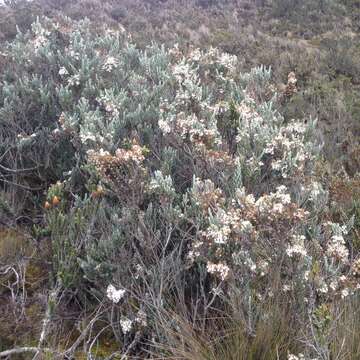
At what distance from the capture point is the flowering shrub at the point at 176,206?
2.63m

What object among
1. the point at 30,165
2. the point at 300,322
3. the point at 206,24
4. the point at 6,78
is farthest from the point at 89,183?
the point at 206,24

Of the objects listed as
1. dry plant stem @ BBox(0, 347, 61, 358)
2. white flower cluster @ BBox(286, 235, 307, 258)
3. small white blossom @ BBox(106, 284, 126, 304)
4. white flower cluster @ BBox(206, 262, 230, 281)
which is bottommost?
dry plant stem @ BBox(0, 347, 61, 358)

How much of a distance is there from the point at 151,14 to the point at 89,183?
1270 cm

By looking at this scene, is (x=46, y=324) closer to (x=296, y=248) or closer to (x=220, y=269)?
(x=220, y=269)

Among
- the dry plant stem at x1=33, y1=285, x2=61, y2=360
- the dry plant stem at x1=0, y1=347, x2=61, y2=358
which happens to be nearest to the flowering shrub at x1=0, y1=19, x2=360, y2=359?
the dry plant stem at x1=33, y1=285, x2=61, y2=360

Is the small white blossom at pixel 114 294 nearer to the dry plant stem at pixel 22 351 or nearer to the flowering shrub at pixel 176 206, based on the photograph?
the flowering shrub at pixel 176 206

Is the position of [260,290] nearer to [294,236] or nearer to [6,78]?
[294,236]

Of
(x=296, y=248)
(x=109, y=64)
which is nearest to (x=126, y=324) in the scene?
(x=296, y=248)

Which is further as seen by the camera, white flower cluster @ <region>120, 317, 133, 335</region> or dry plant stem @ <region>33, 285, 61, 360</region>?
white flower cluster @ <region>120, 317, 133, 335</region>

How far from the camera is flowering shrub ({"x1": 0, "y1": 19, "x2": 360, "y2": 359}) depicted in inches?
103

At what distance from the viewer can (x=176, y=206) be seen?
3.12m

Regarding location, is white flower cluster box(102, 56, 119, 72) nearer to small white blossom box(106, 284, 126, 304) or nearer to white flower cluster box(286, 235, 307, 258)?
small white blossom box(106, 284, 126, 304)

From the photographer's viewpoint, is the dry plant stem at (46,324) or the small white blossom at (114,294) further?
the small white blossom at (114,294)

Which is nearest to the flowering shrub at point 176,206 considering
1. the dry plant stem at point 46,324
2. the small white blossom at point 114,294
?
the small white blossom at point 114,294
